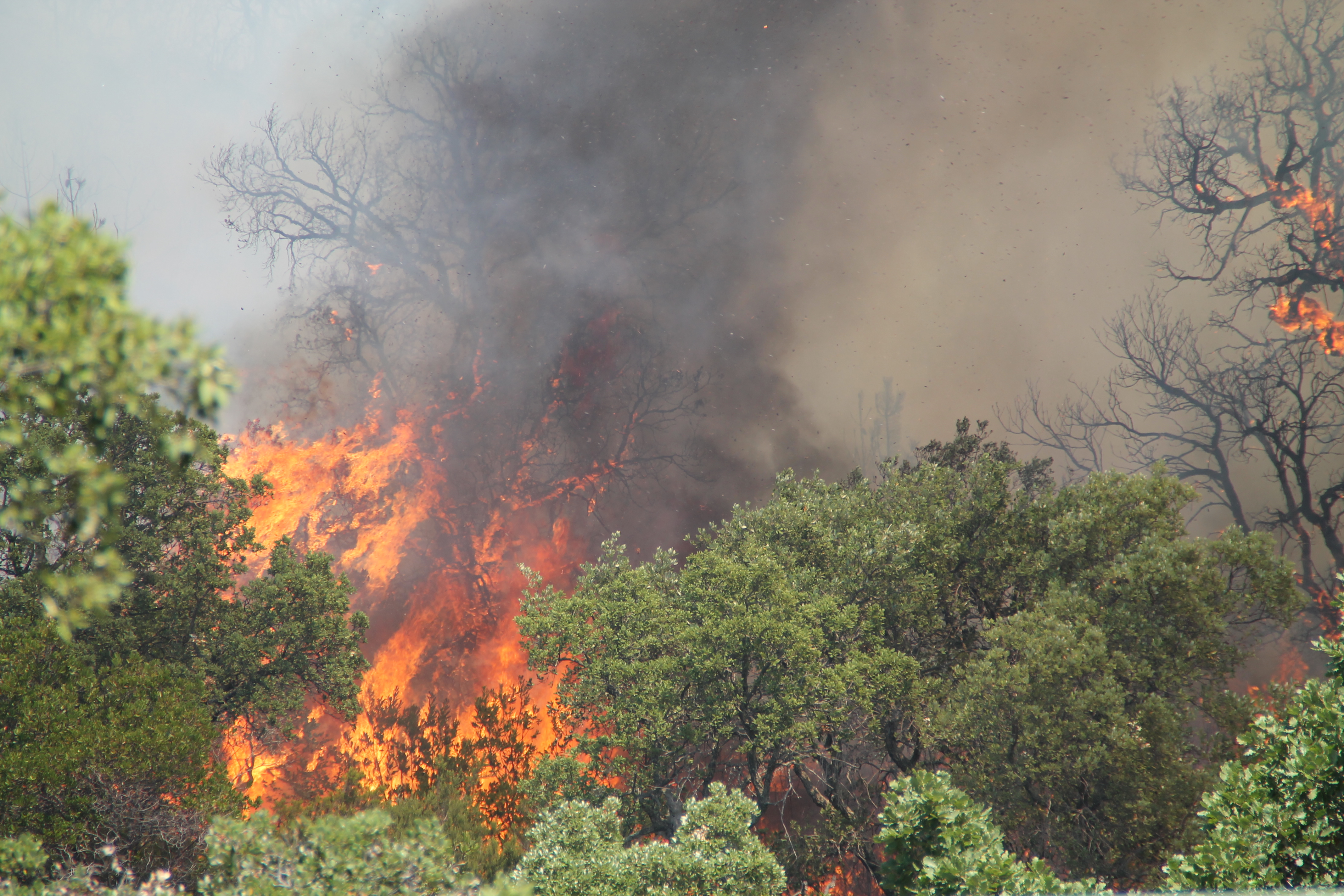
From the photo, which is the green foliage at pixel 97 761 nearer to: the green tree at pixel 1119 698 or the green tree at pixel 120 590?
the green tree at pixel 120 590

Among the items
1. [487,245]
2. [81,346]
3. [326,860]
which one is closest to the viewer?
[81,346]

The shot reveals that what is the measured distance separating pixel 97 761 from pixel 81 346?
469 inches

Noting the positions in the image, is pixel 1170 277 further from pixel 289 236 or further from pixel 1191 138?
pixel 289 236

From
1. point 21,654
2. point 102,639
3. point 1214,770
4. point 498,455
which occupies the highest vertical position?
point 498,455

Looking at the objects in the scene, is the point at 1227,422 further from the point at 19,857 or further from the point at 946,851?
the point at 19,857

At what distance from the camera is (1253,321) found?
26.5 meters

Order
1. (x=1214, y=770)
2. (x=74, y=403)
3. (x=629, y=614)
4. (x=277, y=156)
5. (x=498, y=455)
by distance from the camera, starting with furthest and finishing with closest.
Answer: (x=277, y=156)
(x=498, y=455)
(x=629, y=614)
(x=1214, y=770)
(x=74, y=403)

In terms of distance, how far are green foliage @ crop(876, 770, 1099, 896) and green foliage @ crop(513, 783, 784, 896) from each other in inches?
78.2

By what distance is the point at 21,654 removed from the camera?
46.1ft

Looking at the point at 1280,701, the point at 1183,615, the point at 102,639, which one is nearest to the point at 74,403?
the point at 102,639

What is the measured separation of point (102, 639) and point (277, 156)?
86.1ft

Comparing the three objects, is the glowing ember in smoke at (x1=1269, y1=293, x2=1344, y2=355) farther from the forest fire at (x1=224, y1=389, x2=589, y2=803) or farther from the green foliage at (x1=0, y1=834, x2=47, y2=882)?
the green foliage at (x1=0, y1=834, x2=47, y2=882)

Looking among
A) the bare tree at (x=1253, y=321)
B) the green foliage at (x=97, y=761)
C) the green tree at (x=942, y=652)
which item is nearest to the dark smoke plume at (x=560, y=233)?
the bare tree at (x=1253, y=321)

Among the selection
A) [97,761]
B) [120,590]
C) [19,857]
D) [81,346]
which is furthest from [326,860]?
[120,590]
